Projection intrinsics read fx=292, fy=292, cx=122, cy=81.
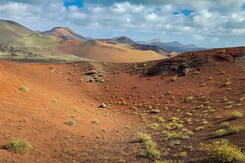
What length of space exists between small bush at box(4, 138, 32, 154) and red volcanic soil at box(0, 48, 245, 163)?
0.91 feet

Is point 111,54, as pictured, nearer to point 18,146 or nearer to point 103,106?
point 103,106

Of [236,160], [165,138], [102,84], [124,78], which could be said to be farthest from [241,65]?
[236,160]

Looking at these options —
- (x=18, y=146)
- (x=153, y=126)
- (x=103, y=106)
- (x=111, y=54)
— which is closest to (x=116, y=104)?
(x=103, y=106)

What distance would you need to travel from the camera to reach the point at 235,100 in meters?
28.0

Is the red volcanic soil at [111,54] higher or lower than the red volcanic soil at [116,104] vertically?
higher

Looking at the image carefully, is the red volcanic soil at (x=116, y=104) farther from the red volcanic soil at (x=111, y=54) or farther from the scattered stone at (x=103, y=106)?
the red volcanic soil at (x=111, y=54)

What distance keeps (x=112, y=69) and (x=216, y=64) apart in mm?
15747

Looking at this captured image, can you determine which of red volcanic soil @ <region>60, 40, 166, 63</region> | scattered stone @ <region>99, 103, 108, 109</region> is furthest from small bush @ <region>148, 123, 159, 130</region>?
red volcanic soil @ <region>60, 40, 166, 63</region>

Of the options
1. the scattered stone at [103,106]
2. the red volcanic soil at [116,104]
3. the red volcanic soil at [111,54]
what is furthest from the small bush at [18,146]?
the red volcanic soil at [111,54]

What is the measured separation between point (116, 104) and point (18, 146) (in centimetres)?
2090

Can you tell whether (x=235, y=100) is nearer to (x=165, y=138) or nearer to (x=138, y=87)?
(x=165, y=138)

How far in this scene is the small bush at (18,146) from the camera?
14.3m

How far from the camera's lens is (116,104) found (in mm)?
34906

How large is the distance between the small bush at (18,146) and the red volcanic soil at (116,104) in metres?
0.28
